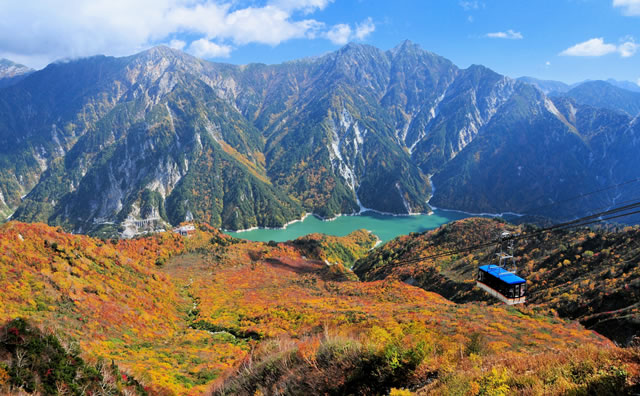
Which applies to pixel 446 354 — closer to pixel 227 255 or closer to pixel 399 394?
pixel 399 394

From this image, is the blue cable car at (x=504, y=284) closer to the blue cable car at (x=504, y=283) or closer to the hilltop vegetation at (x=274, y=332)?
the blue cable car at (x=504, y=283)

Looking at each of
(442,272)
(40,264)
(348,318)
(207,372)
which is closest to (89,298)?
(40,264)

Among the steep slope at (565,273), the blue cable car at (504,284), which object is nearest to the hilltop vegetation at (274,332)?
the blue cable car at (504,284)

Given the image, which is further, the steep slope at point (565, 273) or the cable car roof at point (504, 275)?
the steep slope at point (565, 273)

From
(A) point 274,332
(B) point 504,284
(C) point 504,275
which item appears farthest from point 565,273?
(A) point 274,332

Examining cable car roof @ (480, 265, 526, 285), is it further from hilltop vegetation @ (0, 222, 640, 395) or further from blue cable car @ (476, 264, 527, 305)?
hilltop vegetation @ (0, 222, 640, 395)

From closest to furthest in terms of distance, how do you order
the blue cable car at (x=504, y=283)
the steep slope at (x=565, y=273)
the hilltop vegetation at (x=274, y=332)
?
the hilltop vegetation at (x=274, y=332), the blue cable car at (x=504, y=283), the steep slope at (x=565, y=273)
